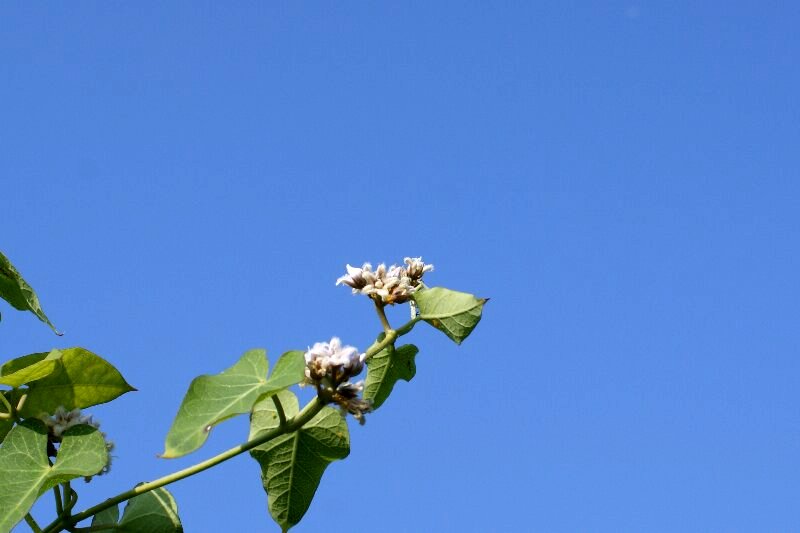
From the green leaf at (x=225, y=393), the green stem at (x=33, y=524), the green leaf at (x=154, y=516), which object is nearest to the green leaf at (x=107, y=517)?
the green leaf at (x=154, y=516)

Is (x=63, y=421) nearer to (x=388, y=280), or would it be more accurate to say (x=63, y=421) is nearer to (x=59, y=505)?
(x=59, y=505)

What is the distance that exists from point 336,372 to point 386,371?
41 centimetres

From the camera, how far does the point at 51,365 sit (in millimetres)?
2131

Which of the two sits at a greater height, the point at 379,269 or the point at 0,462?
the point at 379,269

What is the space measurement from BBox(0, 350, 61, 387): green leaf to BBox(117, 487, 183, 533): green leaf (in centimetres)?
38

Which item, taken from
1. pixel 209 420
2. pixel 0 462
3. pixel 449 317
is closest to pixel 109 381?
pixel 0 462

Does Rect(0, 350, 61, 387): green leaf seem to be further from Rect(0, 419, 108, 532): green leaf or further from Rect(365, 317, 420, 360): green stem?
Rect(365, 317, 420, 360): green stem

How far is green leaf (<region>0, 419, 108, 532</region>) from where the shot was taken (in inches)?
77.2

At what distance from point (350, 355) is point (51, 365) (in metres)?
0.66

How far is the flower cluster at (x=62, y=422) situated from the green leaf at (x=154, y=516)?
0.16 meters

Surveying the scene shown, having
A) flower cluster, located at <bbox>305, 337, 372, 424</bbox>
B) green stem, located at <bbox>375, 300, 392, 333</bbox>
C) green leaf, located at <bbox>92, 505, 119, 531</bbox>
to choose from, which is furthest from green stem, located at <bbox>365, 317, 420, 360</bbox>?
green leaf, located at <bbox>92, 505, 119, 531</bbox>

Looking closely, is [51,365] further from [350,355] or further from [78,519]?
[350,355]

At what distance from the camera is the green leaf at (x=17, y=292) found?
7.44 feet

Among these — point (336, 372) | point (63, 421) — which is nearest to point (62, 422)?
point (63, 421)
